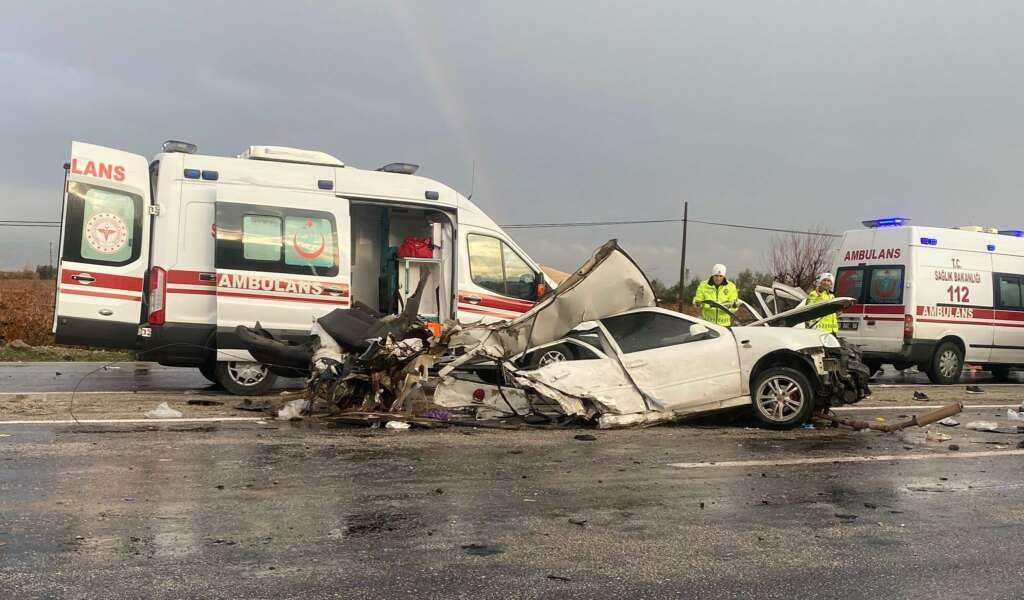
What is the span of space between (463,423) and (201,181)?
4.67 metres

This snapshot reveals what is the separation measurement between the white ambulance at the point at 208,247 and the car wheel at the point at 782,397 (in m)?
4.36

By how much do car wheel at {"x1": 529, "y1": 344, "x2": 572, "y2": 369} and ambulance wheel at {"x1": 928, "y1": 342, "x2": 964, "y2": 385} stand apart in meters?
8.53

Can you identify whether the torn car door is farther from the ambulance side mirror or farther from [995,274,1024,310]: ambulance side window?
[995,274,1024,310]: ambulance side window

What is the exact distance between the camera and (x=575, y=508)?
534 centimetres

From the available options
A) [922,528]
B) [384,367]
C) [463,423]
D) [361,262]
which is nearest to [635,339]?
[463,423]

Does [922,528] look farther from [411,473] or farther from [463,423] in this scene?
[463,423]

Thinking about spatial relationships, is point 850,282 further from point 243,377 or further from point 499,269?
point 243,377

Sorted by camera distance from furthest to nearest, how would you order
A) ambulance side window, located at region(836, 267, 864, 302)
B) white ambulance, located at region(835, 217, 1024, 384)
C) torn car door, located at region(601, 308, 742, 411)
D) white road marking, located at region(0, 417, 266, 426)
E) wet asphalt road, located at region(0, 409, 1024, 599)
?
ambulance side window, located at region(836, 267, 864, 302)
white ambulance, located at region(835, 217, 1024, 384)
torn car door, located at region(601, 308, 742, 411)
white road marking, located at region(0, 417, 266, 426)
wet asphalt road, located at region(0, 409, 1024, 599)

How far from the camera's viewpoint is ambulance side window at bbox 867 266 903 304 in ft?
46.9

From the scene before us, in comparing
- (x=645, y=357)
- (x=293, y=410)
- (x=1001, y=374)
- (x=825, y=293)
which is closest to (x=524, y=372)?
(x=645, y=357)

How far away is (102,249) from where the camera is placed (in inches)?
392

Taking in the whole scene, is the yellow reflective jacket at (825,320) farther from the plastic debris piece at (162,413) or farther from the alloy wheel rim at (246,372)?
the plastic debris piece at (162,413)

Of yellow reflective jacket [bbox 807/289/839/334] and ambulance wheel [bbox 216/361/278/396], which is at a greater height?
yellow reflective jacket [bbox 807/289/839/334]

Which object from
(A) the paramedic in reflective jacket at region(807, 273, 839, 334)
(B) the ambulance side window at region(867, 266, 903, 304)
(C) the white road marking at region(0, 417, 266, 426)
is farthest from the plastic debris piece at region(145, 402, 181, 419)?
(B) the ambulance side window at region(867, 266, 903, 304)
